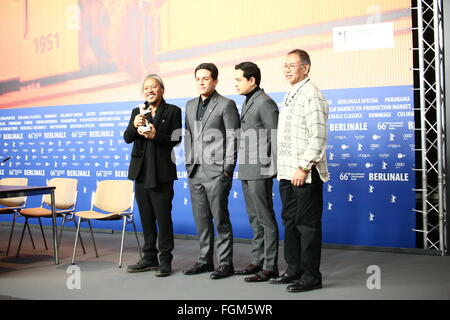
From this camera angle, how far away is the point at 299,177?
3.19m

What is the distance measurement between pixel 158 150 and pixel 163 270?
38.0 inches

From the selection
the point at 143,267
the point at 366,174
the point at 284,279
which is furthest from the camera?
the point at 366,174

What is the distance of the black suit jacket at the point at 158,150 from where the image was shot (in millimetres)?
3742

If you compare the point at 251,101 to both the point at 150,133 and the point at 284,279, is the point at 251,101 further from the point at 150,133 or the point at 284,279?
the point at 284,279

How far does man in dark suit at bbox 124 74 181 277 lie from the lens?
12.3 feet

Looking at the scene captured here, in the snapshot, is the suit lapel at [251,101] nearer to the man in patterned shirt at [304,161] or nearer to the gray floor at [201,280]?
the man in patterned shirt at [304,161]

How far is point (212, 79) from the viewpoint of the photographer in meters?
3.76

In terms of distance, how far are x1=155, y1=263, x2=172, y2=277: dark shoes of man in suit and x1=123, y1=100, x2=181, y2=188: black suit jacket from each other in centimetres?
66

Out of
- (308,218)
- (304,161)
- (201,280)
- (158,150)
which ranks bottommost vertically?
(201,280)

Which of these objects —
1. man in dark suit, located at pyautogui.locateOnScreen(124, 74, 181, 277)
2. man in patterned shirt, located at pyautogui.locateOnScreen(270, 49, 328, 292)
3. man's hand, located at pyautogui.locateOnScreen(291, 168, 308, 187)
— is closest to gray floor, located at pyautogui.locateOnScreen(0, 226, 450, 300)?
man in patterned shirt, located at pyautogui.locateOnScreen(270, 49, 328, 292)

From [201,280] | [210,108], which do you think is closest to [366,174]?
[210,108]

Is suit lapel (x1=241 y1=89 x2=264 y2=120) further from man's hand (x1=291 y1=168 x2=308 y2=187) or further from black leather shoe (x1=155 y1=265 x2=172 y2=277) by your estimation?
black leather shoe (x1=155 y1=265 x2=172 y2=277)

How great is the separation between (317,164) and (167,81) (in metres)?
3.22
